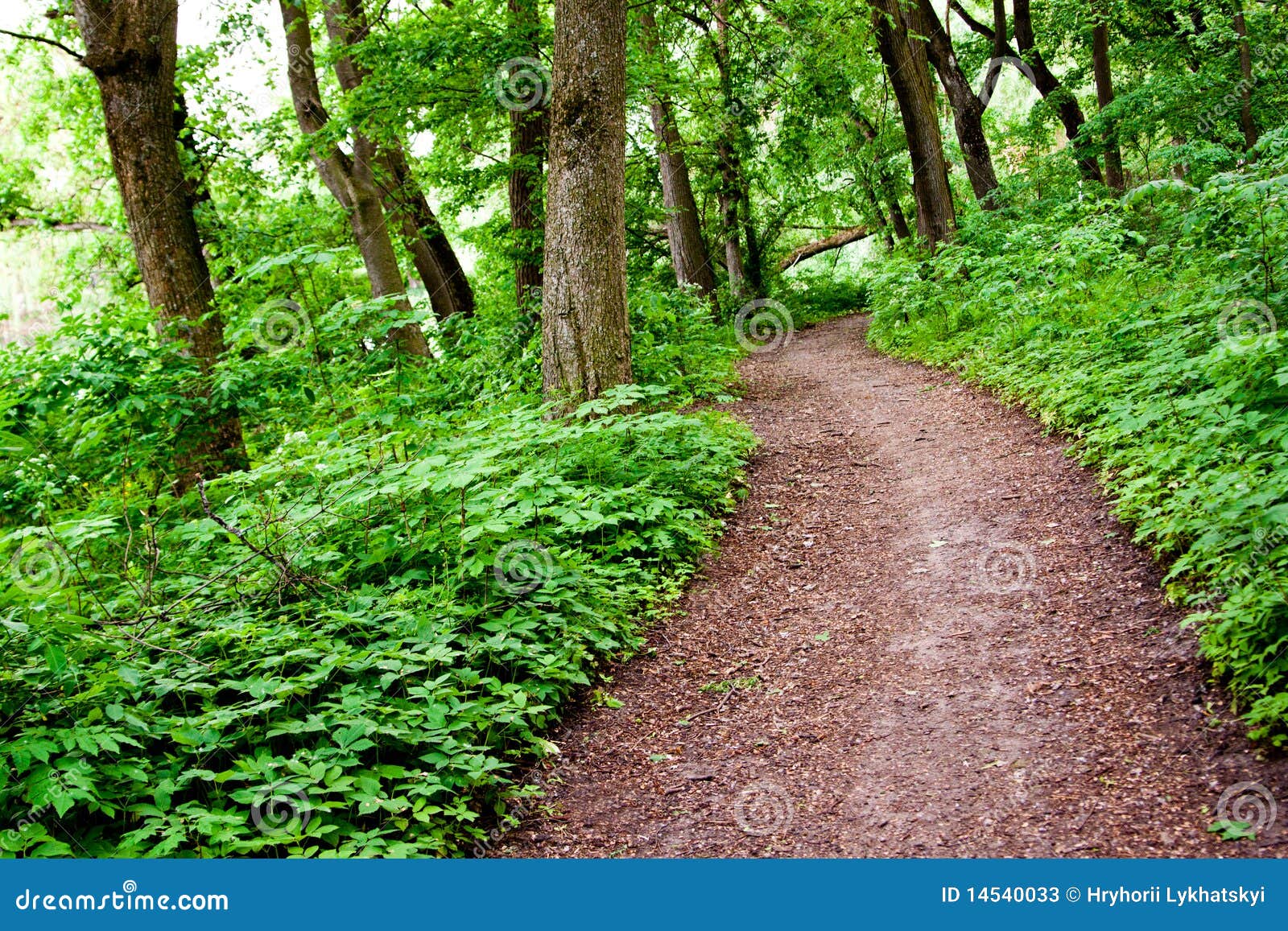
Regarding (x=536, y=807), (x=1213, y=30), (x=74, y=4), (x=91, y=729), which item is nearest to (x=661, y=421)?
(x=536, y=807)

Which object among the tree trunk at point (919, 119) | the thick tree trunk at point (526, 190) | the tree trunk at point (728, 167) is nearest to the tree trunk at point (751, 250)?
the tree trunk at point (728, 167)

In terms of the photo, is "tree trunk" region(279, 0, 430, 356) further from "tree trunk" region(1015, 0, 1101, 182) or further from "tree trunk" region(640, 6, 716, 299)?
"tree trunk" region(1015, 0, 1101, 182)

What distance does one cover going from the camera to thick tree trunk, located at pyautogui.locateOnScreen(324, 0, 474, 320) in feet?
37.8

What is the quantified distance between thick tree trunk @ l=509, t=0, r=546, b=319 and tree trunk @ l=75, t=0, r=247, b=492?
10.8ft

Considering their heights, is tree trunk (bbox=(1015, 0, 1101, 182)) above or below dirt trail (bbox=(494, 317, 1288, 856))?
above

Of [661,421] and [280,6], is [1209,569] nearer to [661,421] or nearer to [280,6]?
[661,421]

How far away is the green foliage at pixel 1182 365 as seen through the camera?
12.1 feet

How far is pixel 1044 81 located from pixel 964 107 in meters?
4.29

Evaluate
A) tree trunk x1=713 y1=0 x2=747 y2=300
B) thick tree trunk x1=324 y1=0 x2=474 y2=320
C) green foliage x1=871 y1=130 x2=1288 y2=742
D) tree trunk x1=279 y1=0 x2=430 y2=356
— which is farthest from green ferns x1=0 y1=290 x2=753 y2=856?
tree trunk x1=713 y1=0 x2=747 y2=300

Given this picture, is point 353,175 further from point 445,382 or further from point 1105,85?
point 1105,85

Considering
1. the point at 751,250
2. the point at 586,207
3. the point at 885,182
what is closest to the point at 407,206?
the point at 586,207

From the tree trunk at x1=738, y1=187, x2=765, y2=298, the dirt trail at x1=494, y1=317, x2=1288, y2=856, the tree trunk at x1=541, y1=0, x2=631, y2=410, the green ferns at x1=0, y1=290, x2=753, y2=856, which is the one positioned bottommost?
the dirt trail at x1=494, y1=317, x2=1288, y2=856

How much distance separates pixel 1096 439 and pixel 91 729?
239 inches

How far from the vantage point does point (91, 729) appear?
3328 mm
